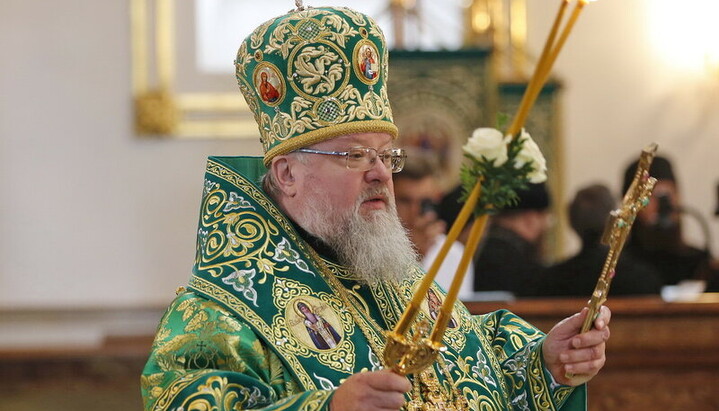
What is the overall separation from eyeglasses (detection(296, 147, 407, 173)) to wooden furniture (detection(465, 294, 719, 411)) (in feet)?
8.50

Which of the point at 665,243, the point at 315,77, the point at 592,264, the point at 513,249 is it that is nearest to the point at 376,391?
the point at 315,77

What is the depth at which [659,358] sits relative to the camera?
19.3ft

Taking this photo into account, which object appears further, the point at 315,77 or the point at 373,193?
the point at 315,77

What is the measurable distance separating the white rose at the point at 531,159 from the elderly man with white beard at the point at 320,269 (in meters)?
0.61

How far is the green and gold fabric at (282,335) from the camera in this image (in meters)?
2.92

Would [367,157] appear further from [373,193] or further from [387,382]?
[387,382]

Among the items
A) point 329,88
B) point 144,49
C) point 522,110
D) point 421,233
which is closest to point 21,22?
point 144,49

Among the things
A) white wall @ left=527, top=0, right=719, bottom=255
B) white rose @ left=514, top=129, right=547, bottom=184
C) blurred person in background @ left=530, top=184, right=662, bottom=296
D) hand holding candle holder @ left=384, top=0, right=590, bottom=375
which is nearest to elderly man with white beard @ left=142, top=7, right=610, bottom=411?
hand holding candle holder @ left=384, top=0, right=590, bottom=375

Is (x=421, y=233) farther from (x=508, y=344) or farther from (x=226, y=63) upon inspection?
(x=226, y=63)

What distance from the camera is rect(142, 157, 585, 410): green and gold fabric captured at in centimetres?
292

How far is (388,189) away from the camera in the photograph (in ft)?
10.9

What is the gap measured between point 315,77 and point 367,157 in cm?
28

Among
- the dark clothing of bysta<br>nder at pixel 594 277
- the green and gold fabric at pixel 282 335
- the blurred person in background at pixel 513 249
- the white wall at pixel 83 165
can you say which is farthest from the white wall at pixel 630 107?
the green and gold fabric at pixel 282 335

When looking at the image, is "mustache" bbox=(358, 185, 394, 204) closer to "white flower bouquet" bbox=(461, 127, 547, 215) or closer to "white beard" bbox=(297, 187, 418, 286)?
"white beard" bbox=(297, 187, 418, 286)
